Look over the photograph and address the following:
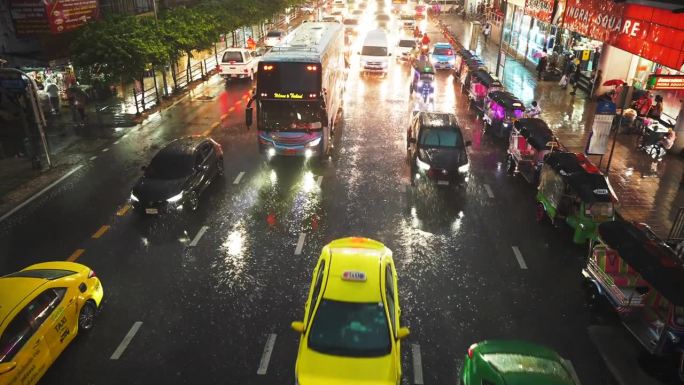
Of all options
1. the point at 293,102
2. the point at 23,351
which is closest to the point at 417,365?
the point at 23,351

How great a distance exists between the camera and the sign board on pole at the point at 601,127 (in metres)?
16.6

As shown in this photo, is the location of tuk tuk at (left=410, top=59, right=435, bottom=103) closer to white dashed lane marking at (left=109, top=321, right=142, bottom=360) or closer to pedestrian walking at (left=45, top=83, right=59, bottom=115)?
pedestrian walking at (left=45, top=83, right=59, bottom=115)

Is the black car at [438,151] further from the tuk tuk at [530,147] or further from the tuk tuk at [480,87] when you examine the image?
the tuk tuk at [480,87]

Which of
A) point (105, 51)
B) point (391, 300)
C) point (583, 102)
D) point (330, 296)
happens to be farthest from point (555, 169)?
point (105, 51)

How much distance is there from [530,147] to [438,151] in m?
3.34

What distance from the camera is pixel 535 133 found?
17516mm

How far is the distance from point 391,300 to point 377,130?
1533cm

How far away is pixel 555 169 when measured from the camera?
14508 millimetres

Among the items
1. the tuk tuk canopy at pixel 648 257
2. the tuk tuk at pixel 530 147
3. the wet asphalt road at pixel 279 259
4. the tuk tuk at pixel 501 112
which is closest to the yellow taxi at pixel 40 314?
the wet asphalt road at pixel 279 259

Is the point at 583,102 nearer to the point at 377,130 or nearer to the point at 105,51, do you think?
the point at 377,130

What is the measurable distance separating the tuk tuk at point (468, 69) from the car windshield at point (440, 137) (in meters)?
12.0

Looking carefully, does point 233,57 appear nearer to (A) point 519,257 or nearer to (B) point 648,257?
(A) point 519,257

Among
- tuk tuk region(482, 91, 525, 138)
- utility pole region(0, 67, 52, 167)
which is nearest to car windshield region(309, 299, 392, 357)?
tuk tuk region(482, 91, 525, 138)

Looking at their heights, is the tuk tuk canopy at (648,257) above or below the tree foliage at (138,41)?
below
